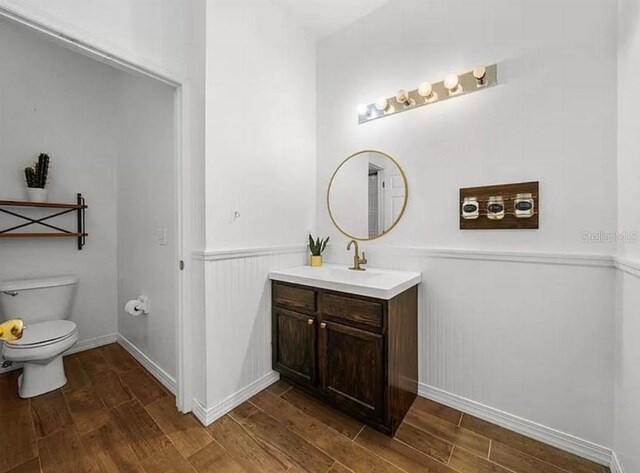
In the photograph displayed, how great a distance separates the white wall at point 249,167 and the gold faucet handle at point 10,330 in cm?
99

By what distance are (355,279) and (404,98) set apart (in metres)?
1.25

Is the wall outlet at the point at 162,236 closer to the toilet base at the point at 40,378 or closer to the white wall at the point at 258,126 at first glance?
the white wall at the point at 258,126

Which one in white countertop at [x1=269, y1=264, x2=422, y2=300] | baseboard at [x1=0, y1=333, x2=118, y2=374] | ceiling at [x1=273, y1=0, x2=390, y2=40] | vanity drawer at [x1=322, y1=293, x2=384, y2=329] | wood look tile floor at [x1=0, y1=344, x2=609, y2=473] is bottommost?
wood look tile floor at [x1=0, y1=344, x2=609, y2=473]

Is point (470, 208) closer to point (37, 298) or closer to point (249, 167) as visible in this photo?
point (249, 167)

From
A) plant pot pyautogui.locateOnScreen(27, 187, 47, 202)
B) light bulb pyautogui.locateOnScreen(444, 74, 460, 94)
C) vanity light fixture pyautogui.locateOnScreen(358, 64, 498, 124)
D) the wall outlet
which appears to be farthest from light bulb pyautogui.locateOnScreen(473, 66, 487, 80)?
plant pot pyautogui.locateOnScreen(27, 187, 47, 202)

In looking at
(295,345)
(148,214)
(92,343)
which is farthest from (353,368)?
(92,343)

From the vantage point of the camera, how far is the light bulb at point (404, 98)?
1826mm

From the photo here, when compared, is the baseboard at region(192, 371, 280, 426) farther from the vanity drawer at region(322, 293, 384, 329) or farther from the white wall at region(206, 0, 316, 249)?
the white wall at region(206, 0, 316, 249)

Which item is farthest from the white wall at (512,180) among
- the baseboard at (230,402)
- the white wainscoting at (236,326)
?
the baseboard at (230,402)

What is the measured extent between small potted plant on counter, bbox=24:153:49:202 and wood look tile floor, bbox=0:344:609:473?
1.40 meters

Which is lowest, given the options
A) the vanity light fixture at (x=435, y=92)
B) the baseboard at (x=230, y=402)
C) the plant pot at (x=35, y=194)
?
the baseboard at (x=230, y=402)

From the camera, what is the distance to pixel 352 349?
1557 millimetres

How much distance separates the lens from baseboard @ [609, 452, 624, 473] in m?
1.20

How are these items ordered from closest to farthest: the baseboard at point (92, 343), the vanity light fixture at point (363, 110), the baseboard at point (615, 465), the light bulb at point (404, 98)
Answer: the baseboard at point (615, 465) < the light bulb at point (404, 98) < the vanity light fixture at point (363, 110) < the baseboard at point (92, 343)
